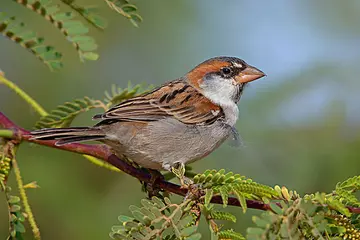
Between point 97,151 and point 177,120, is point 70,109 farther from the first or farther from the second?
point 177,120

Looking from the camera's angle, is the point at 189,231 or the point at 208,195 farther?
the point at 208,195

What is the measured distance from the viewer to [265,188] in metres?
2.08

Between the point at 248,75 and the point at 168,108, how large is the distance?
589mm

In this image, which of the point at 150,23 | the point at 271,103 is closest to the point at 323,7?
the point at 150,23

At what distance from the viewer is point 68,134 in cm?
274

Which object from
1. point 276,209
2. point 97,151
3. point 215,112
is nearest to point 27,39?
point 97,151

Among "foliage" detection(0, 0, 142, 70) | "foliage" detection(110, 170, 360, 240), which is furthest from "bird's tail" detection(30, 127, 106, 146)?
"foliage" detection(110, 170, 360, 240)

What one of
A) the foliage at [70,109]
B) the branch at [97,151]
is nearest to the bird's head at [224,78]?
the foliage at [70,109]

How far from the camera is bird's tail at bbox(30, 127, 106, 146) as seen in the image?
2574 mm

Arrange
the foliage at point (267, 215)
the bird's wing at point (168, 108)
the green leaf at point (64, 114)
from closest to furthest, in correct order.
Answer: the foliage at point (267, 215) < the green leaf at point (64, 114) < the bird's wing at point (168, 108)

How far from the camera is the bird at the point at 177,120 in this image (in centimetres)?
317

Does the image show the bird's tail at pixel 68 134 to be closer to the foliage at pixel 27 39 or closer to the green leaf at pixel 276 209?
the foliage at pixel 27 39

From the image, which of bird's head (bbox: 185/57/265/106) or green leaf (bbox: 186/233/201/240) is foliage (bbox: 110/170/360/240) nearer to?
green leaf (bbox: 186/233/201/240)

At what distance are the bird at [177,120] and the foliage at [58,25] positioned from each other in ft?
1.15
